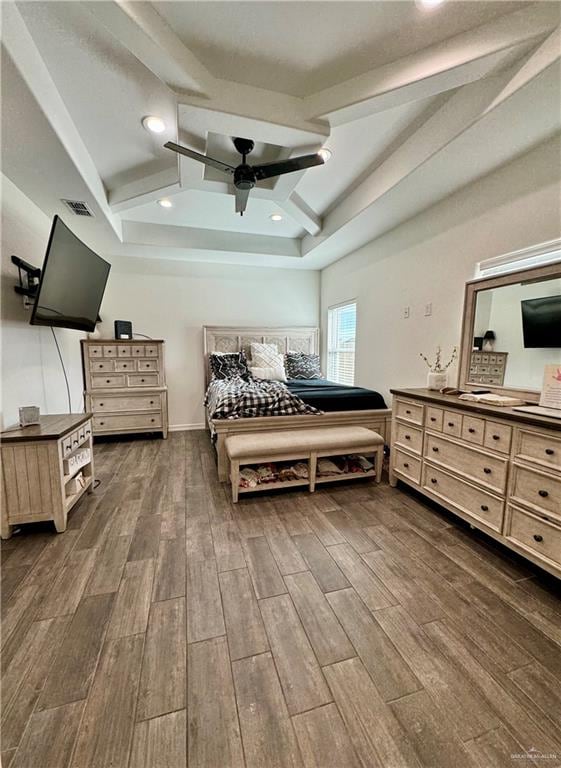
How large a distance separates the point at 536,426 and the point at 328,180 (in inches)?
104

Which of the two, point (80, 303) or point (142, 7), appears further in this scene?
point (80, 303)

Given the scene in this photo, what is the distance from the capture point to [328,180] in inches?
115

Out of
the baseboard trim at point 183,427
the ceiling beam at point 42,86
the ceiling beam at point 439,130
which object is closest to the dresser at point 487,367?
the ceiling beam at point 439,130

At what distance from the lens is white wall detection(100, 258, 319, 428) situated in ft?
14.9

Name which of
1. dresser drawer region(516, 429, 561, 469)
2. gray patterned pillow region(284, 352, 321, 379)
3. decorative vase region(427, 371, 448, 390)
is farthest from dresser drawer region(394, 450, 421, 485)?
gray patterned pillow region(284, 352, 321, 379)

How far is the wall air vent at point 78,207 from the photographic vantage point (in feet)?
9.14

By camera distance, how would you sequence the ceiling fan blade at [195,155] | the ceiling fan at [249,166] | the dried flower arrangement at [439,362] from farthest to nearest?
Answer: the dried flower arrangement at [439,362] < the ceiling fan at [249,166] < the ceiling fan blade at [195,155]

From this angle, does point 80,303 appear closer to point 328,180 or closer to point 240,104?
point 240,104

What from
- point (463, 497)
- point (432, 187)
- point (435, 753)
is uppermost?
point (432, 187)

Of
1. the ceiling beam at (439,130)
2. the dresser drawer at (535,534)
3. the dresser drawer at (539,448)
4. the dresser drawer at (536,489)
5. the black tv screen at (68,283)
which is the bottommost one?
the dresser drawer at (535,534)

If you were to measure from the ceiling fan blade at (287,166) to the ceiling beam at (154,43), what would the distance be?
1.69ft

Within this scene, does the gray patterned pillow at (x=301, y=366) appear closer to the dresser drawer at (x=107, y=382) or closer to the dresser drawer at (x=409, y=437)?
the dresser drawer at (x=409, y=437)

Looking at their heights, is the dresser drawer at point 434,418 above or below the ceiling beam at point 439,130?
below

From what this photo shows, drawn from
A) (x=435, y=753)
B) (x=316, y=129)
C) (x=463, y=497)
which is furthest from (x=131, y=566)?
(x=316, y=129)
